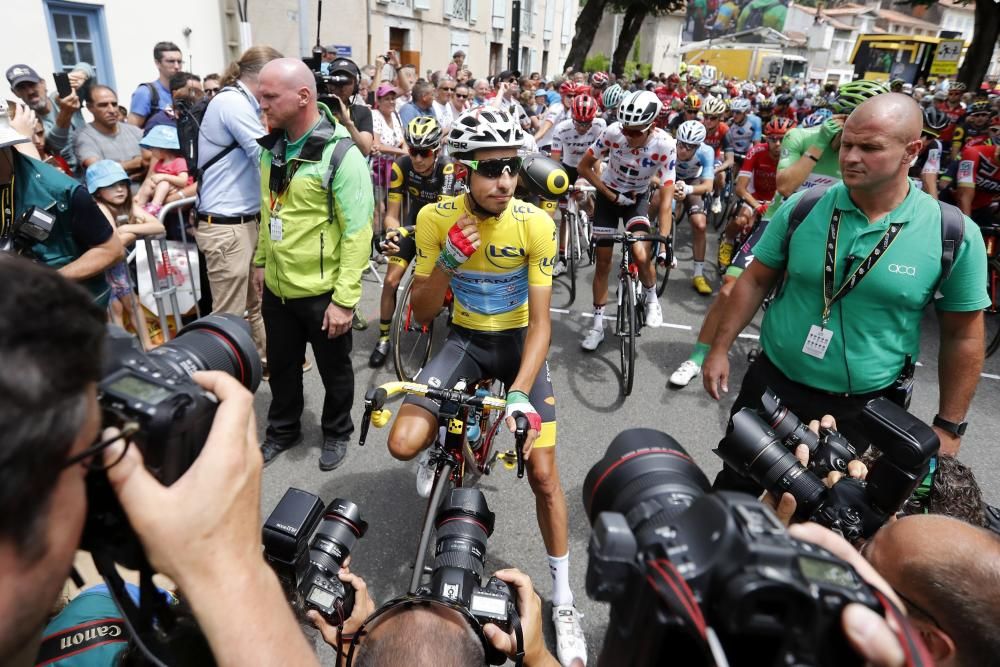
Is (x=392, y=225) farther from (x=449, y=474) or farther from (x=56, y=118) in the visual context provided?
(x=56, y=118)

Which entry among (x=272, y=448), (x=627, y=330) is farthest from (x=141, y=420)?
(x=627, y=330)

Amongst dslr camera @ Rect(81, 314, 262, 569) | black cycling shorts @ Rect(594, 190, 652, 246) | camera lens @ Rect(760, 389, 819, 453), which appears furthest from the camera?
A: black cycling shorts @ Rect(594, 190, 652, 246)

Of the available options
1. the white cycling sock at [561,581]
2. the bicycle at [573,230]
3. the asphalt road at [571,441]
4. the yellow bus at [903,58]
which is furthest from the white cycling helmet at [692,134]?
the yellow bus at [903,58]

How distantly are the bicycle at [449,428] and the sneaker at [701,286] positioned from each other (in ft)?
16.3

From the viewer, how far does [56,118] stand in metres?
6.65

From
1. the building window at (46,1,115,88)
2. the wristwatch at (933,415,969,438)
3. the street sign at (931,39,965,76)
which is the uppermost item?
the street sign at (931,39,965,76)

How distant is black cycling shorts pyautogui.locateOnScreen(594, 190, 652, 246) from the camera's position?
553 cm

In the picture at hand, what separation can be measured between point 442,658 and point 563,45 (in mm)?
47560

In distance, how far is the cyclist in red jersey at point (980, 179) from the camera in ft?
21.9

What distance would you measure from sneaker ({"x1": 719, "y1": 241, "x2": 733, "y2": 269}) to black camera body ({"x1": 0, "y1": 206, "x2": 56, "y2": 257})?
271 inches

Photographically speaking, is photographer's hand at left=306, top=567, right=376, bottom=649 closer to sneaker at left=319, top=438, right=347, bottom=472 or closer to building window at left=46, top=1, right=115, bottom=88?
sneaker at left=319, top=438, right=347, bottom=472

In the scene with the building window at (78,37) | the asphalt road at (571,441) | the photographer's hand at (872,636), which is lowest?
the asphalt road at (571,441)

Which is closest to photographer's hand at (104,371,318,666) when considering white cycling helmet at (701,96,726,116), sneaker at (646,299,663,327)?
sneaker at (646,299,663,327)

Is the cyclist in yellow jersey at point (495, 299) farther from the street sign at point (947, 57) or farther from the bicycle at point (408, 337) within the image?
the street sign at point (947, 57)
